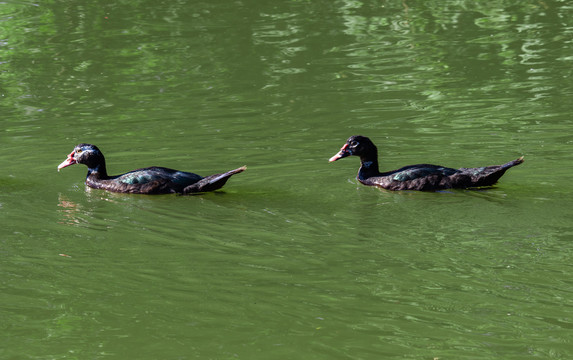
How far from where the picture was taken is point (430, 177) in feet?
43.5

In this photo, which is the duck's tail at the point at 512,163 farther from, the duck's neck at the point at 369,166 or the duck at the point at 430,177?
the duck's neck at the point at 369,166

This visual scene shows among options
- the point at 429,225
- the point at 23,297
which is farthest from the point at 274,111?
the point at 23,297

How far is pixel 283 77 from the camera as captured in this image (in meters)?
21.1

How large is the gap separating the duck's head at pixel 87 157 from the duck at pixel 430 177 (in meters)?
3.52

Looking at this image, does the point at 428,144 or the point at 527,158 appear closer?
the point at 527,158

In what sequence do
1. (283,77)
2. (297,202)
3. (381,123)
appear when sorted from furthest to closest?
(283,77) → (381,123) → (297,202)

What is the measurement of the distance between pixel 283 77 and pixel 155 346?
13.3 m

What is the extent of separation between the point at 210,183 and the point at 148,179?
94cm

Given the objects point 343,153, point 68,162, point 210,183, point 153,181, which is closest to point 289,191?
point 210,183

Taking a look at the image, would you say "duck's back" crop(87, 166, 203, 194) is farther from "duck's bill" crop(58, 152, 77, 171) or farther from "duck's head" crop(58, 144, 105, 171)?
"duck's bill" crop(58, 152, 77, 171)

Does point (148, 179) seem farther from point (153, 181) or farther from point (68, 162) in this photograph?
point (68, 162)

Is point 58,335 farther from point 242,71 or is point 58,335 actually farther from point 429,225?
point 242,71

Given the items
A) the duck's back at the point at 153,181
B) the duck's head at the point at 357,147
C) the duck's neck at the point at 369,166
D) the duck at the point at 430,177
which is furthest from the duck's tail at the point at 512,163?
the duck's back at the point at 153,181

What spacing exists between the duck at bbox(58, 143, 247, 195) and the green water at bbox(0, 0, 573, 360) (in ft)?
0.67
